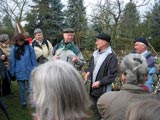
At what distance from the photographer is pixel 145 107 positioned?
5.42ft

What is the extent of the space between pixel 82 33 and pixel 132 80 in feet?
48.3

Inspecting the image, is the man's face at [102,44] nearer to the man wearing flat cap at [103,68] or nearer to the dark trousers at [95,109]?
the man wearing flat cap at [103,68]

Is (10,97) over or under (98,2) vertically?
under

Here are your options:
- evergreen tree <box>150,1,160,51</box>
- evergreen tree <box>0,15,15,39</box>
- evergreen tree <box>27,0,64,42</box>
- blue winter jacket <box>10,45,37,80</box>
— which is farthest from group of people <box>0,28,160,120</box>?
evergreen tree <box>0,15,15,39</box>

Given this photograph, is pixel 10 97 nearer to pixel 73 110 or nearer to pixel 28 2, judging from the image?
pixel 73 110

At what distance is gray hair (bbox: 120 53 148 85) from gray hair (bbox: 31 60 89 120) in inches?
41.6

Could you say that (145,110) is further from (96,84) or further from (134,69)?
(96,84)

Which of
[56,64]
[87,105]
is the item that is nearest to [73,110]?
[87,105]

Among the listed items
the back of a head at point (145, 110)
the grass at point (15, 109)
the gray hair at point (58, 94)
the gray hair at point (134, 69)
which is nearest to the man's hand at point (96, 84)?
the grass at point (15, 109)

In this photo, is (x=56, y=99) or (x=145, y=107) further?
(x=56, y=99)

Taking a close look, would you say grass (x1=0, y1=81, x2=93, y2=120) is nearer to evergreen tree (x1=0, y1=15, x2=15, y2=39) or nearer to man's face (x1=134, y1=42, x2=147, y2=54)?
man's face (x1=134, y1=42, x2=147, y2=54)

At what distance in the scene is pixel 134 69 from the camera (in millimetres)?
3084

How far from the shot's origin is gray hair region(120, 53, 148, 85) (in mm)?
3051

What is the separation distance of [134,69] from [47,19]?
3235 cm
